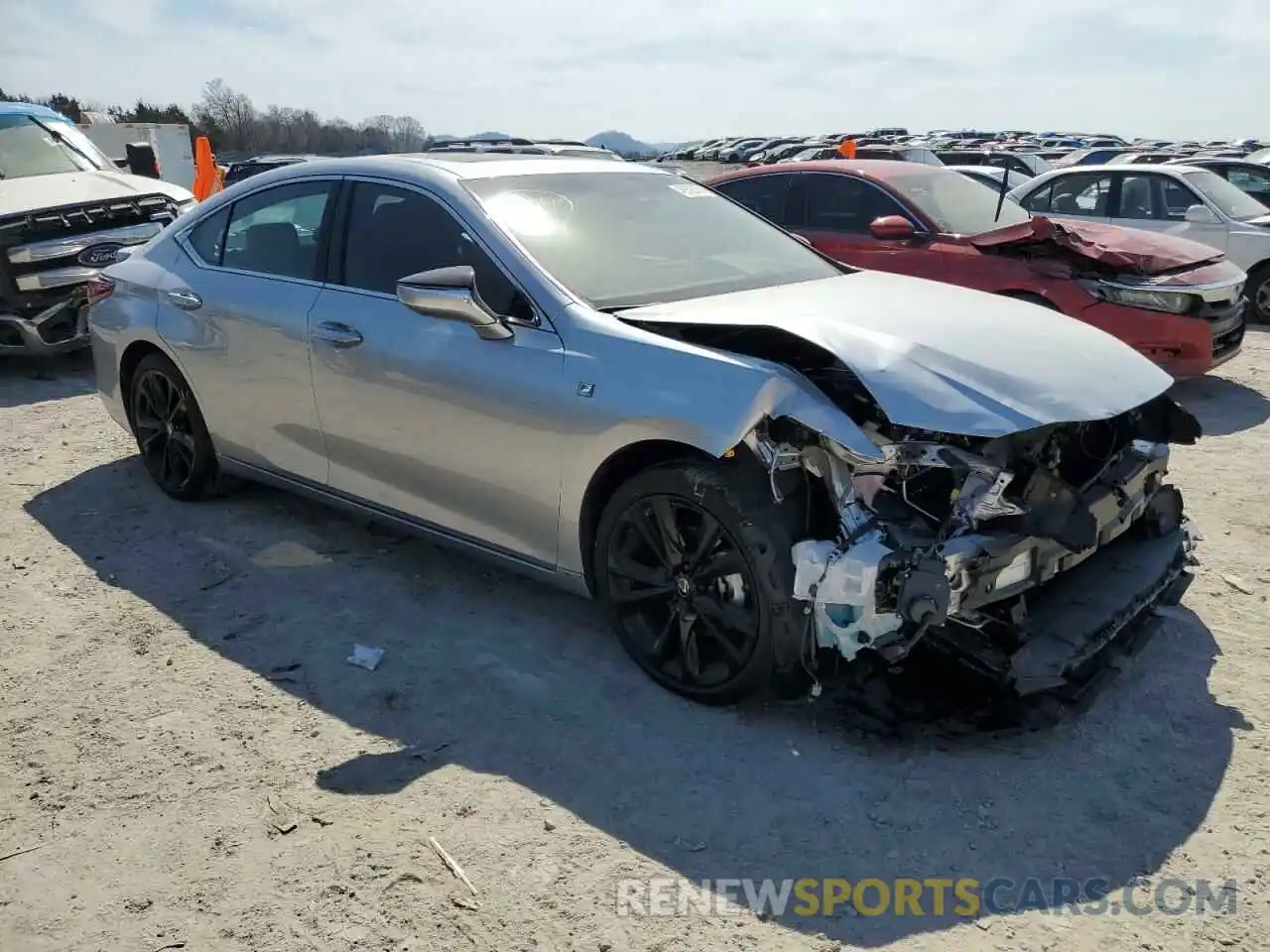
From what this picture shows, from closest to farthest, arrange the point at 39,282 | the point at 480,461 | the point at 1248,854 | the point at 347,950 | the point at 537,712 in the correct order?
the point at 347,950, the point at 1248,854, the point at 537,712, the point at 480,461, the point at 39,282

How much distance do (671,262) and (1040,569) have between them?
5.93ft

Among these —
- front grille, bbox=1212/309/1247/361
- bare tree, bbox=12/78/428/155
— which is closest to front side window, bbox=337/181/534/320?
front grille, bbox=1212/309/1247/361

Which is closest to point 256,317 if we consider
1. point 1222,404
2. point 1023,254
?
point 1023,254

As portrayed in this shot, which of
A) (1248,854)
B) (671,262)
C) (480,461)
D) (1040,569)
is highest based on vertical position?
(671,262)

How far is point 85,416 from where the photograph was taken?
7.30m

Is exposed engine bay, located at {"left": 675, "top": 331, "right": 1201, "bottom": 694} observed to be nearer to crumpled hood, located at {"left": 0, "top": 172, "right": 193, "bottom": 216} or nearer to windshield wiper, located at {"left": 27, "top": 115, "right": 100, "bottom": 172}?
crumpled hood, located at {"left": 0, "top": 172, "right": 193, "bottom": 216}

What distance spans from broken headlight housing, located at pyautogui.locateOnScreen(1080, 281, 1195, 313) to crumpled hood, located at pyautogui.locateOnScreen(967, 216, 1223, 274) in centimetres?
19

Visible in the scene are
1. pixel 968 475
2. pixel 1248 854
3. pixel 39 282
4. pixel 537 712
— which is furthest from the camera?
pixel 39 282

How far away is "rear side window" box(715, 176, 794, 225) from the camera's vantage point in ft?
27.9

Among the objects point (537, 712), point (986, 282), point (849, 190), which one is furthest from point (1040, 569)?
point (849, 190)

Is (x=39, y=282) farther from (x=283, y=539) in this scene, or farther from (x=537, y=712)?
(x=537, y=712)

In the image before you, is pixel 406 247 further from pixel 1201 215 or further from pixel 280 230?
pixel 1201 215

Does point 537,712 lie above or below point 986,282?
below

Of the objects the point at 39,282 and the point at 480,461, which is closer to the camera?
the point at 480,461
